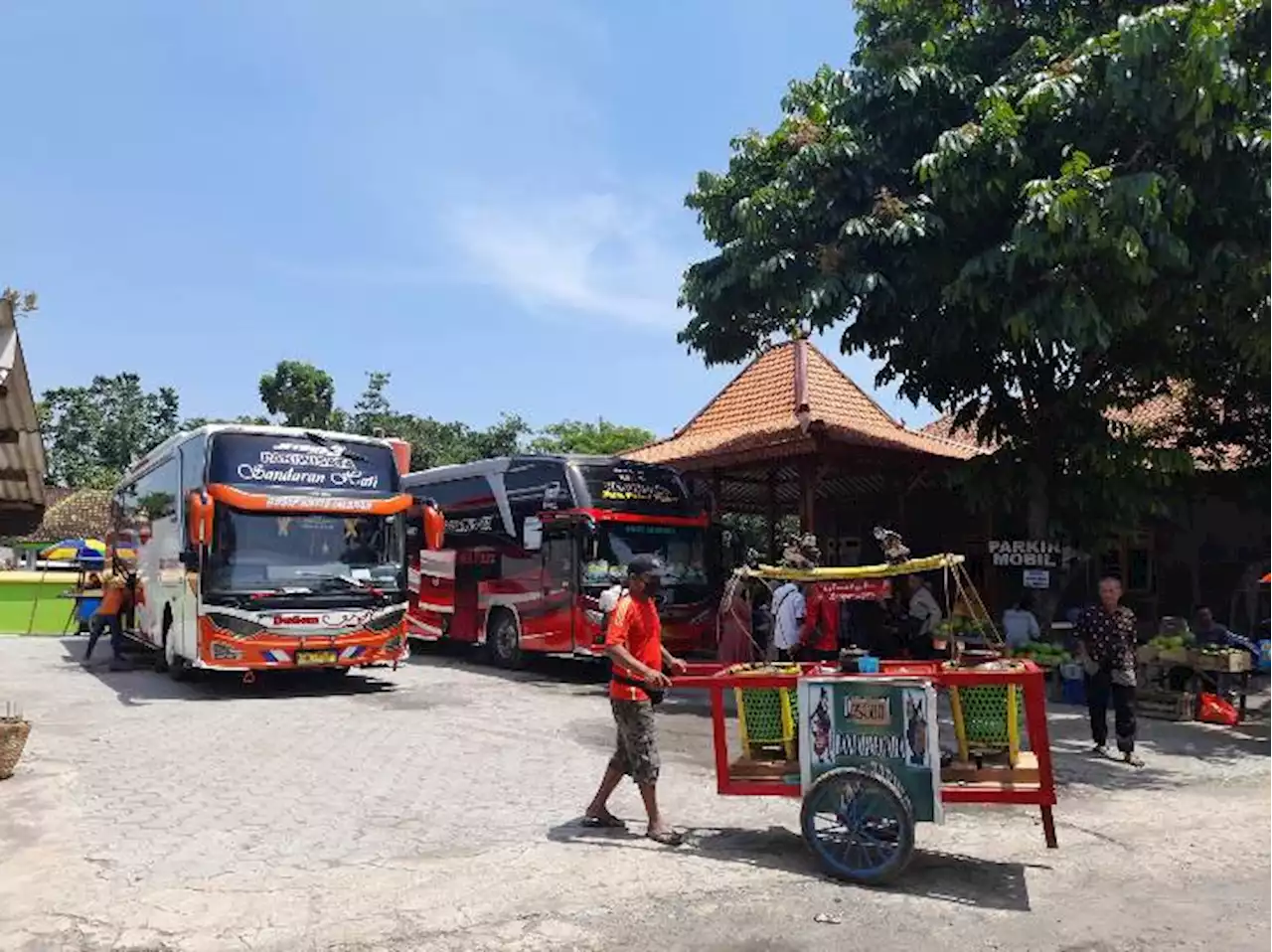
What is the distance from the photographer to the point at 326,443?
43.4 ft

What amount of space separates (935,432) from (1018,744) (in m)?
18.6

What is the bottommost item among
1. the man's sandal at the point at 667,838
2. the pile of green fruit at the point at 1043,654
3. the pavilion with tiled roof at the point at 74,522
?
the man's sandal at the point at 667,838

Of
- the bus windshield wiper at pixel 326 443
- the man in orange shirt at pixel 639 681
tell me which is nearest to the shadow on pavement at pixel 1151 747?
the man in orange shirt at pixel 639 681

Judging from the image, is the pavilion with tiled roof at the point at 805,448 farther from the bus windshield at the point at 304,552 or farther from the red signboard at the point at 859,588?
the red signboard at the point at 859,588

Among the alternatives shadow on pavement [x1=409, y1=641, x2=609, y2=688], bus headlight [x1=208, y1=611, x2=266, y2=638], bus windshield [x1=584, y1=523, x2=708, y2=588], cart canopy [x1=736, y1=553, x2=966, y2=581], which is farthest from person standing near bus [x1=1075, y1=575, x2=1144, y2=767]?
bus headlight [x1=208, y1=611, x2=266, y2=638]

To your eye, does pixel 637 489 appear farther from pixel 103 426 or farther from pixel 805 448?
pixel 103 426

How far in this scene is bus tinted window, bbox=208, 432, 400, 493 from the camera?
41.0ft

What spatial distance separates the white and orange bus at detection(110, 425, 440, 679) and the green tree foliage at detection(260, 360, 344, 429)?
96.8 ft

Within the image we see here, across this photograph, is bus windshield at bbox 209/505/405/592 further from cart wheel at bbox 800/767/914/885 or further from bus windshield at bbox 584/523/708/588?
cart wheel at bbox 800/767/914/885

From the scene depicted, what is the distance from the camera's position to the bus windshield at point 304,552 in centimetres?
1231

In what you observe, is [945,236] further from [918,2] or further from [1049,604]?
[1049,604]

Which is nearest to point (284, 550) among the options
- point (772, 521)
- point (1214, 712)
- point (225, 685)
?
point (225, 685)

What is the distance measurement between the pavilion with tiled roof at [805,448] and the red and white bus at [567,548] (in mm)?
1781

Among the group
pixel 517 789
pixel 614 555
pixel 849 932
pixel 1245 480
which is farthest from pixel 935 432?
pixel 849 932
